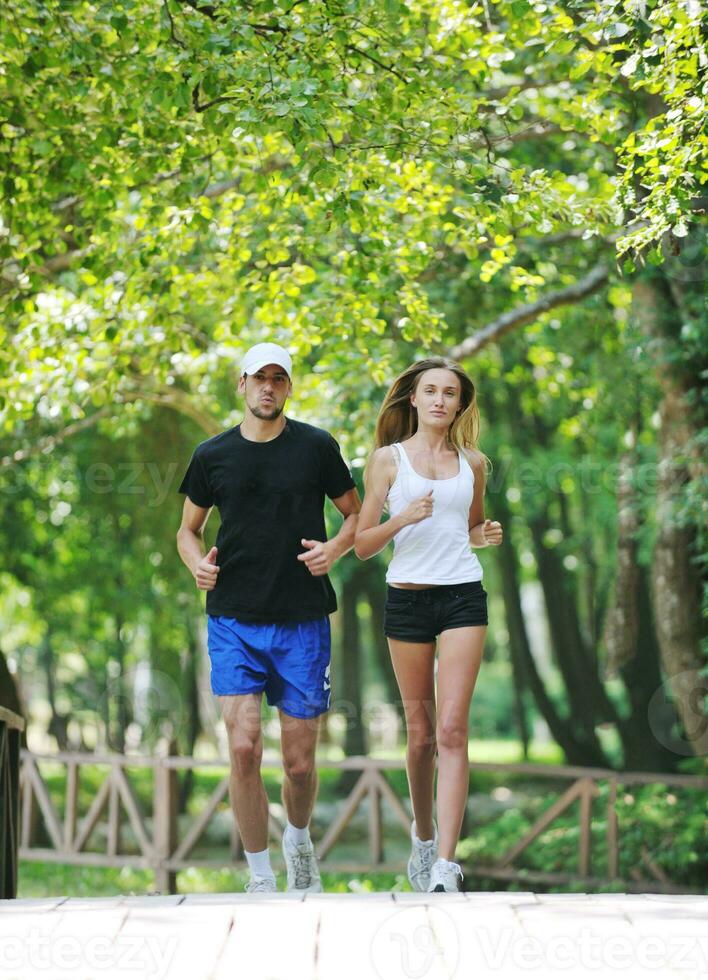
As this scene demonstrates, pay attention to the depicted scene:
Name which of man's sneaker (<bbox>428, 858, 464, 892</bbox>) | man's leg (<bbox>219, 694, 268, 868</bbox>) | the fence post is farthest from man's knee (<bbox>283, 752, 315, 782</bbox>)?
the fence post

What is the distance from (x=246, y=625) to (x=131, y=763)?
32.3ft

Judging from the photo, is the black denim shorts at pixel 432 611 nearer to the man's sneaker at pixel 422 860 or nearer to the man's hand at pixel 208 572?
the man's hand at pixel 208 572

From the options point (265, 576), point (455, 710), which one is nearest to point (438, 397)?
point (265, 576)

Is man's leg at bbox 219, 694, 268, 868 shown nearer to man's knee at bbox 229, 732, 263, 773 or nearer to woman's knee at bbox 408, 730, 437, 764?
man's knee at bbox 229, 732, 263, 773

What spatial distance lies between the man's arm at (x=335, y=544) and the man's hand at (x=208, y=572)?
15.3 inches

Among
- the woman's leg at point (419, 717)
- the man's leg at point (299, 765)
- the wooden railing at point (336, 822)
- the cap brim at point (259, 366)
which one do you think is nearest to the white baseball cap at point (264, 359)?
the cap brim at point (259, 366)

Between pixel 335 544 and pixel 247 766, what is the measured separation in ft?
3.51

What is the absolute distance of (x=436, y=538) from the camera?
222 inches

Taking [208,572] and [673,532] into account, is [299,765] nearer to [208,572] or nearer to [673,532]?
[208,572]

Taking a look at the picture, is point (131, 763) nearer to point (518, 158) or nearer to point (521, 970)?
point (518, 158)

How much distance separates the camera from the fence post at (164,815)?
14047 millimetres

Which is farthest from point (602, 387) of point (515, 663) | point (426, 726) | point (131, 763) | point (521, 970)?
point (515, 663)

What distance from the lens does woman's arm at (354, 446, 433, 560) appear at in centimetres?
546

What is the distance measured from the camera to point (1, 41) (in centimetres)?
727
